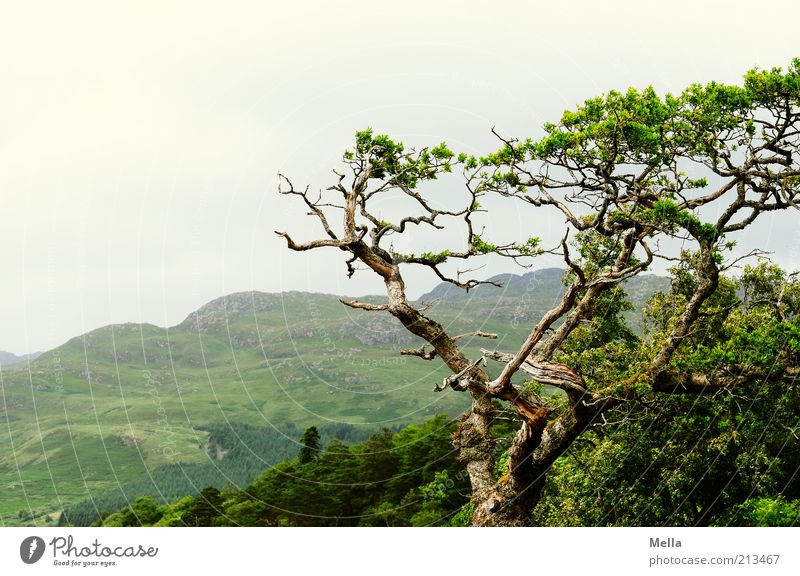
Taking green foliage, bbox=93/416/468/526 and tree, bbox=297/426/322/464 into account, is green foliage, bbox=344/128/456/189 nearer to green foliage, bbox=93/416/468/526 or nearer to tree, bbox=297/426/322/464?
green foliage, bbox=93/416/468/526

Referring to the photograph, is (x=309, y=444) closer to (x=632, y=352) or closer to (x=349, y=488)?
(x=349, y=488)

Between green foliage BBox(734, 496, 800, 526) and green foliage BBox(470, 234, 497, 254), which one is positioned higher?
green foliage BBox(470, 234, 497, 254)

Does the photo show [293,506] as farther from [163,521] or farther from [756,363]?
[756,363]
